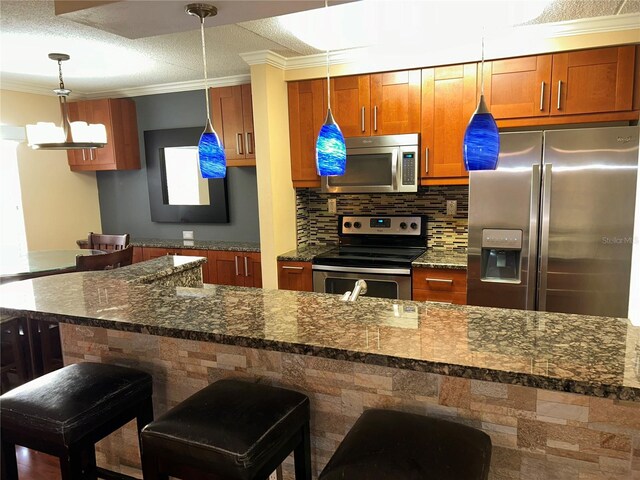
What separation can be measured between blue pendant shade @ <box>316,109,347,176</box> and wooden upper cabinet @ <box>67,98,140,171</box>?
11.4ft

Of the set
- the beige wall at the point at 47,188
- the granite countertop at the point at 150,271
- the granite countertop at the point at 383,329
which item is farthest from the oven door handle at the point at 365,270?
the beige wall at the point at 47,188

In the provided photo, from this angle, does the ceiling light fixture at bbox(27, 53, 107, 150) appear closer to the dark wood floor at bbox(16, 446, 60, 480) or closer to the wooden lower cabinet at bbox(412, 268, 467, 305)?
the dark wood floor at bbox(16, 446, 60, 480)

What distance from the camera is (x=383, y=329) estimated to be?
4.54 ft

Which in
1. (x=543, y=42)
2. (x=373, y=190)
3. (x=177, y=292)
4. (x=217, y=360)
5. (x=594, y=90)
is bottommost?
(x=217, y=360)

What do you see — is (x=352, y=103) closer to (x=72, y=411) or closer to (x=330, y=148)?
(x=330, y=148)

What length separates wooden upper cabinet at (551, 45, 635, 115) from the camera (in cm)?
281

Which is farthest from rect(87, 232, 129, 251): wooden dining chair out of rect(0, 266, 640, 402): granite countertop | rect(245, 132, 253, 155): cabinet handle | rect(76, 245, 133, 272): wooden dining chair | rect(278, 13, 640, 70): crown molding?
rect(278, 13, 640, 70): crown molding

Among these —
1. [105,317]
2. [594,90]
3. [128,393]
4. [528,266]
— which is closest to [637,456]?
[128,393]

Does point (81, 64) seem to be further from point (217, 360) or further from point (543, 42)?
point (543, 42)

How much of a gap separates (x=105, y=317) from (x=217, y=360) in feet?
1.33

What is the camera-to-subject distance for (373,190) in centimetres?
344

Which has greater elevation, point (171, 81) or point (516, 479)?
point (171, 81)

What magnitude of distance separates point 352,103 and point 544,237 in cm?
169

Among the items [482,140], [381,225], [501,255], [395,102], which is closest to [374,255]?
[381,225]
